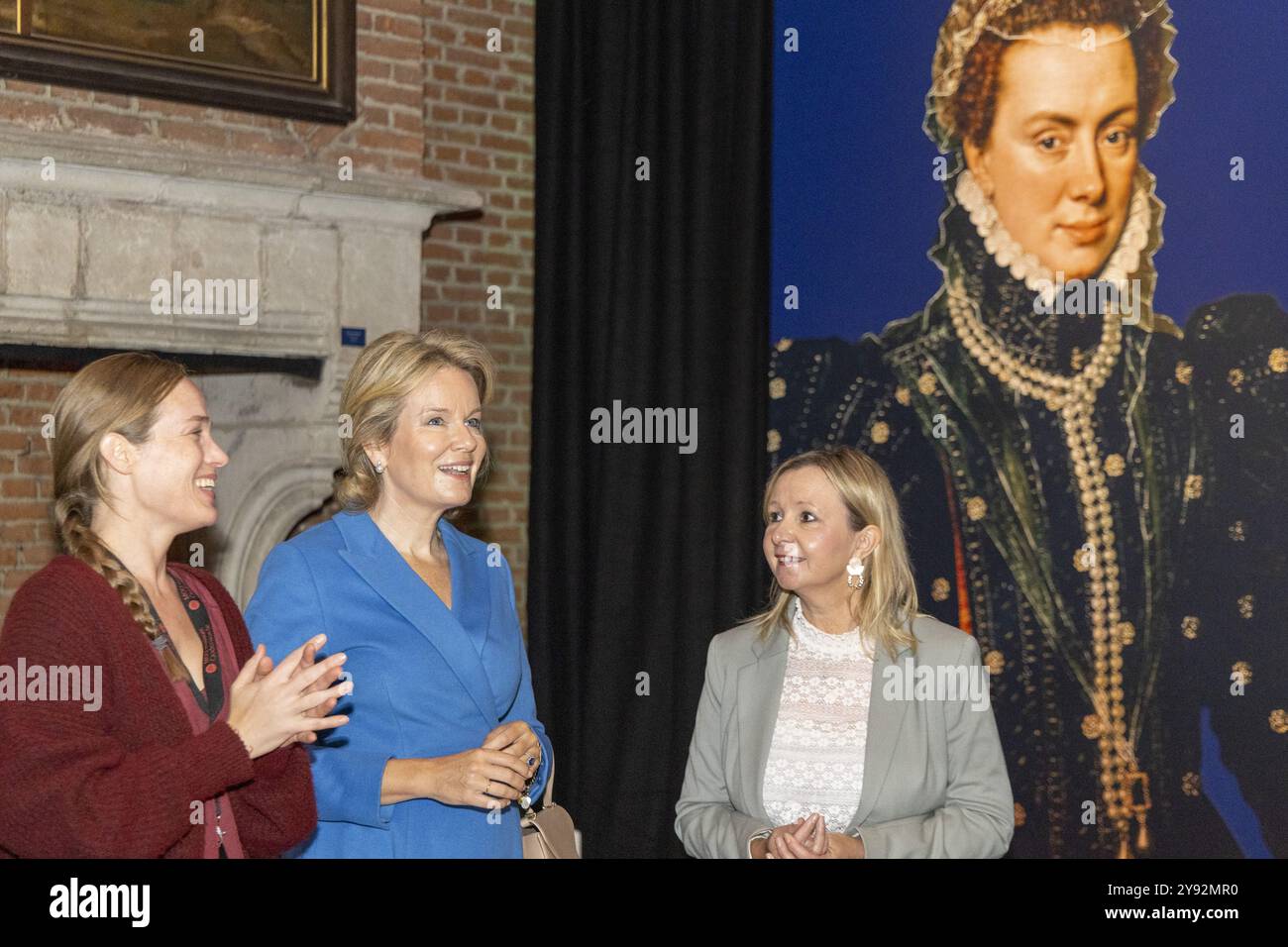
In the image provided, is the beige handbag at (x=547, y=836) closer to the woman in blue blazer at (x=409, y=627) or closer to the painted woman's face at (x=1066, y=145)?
the woman in blue blazer at (x=409, y=627)

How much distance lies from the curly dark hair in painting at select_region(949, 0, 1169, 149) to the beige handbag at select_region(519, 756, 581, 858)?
2.85 meters

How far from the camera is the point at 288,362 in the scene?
16.9ft

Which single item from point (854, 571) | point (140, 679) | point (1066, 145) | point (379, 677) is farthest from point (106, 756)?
point (1066, 145)

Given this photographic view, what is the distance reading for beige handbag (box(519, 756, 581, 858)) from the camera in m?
2.79

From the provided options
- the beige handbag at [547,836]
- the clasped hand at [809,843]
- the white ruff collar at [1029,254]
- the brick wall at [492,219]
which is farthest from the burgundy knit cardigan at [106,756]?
the brick wall at [492,219]

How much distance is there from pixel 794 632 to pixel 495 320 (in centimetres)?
347

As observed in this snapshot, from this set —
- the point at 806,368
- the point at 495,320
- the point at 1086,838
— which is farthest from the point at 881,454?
the point at 495,320

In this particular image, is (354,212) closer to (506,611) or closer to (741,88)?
(741,88)

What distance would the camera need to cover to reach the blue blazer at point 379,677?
2.56 meters

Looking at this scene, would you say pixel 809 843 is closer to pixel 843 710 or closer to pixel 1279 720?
pixel 843 710

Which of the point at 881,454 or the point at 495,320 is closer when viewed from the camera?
the point at 881,454

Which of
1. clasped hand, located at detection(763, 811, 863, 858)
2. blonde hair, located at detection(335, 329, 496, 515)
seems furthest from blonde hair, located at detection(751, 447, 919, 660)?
blonde hair, located at detection(335, 329, 496, 515)

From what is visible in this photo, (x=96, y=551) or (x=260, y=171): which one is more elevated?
(x=260, y=171)

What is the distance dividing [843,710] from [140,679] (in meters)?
1.27
